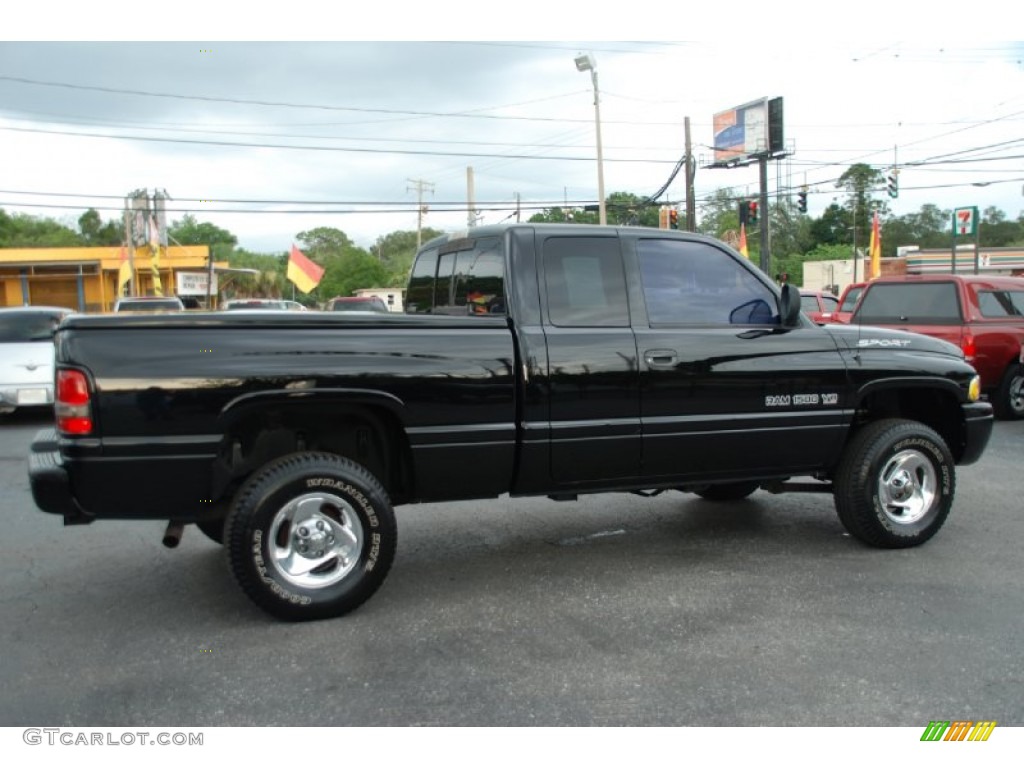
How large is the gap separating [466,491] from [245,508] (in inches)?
43.3

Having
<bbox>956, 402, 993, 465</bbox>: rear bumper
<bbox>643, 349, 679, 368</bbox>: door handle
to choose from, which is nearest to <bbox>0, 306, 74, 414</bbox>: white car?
<bbox>643, 349, 679, 368</bbox>: door handle

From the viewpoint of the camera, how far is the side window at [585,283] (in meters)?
4.44

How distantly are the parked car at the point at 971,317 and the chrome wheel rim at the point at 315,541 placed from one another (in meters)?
8.00

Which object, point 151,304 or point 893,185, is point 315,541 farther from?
point 893,185

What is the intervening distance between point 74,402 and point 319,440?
1.20 m

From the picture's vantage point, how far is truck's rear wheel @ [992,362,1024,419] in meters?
10.1

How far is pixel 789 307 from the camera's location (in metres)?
4.79

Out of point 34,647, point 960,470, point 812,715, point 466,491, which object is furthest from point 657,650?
point 960,470

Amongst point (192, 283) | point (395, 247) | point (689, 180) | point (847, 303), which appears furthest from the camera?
point (395, 247)

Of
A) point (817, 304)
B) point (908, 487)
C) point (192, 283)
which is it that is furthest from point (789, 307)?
point (192, 283)

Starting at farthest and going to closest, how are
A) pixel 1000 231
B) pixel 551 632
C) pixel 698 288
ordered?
1. pixel 1000 231
2. pixel 698 288
3. pixel 551 632

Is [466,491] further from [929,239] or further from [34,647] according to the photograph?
[929,239]

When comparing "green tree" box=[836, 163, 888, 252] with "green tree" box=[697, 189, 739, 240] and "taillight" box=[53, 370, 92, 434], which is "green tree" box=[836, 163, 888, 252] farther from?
"taillight" box=[53, 370, 92, 434]

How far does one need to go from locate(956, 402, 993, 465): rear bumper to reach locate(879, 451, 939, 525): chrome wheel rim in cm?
40
